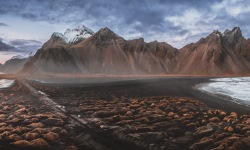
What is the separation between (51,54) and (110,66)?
39.3 metres

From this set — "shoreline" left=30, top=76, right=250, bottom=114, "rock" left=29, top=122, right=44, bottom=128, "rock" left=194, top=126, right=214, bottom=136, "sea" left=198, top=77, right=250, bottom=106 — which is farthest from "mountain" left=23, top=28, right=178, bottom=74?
"rock" left=194, top=126, right=214, bottom=136

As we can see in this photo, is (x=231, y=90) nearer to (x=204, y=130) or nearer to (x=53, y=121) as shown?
(x=204, y=130)

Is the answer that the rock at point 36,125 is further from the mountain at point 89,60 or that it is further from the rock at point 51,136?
the mountain at point 89,60

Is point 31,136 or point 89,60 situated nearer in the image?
point 31,136

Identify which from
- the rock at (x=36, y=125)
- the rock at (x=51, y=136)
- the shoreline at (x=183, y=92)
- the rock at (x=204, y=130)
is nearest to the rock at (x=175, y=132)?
the rock at (x=204, y=130)

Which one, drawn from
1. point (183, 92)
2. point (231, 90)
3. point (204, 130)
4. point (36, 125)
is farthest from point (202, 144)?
point (231, 90)

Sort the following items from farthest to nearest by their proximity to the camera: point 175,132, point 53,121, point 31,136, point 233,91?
point 233,91 < point 53,121 < point 175,132 < point 31,136

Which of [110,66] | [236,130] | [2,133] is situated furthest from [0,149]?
[110,66]

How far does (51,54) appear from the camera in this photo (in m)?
185

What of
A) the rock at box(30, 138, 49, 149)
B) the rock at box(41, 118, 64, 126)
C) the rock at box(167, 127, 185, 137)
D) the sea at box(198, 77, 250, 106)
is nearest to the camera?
the rock at box(30, 138, 49, 149)

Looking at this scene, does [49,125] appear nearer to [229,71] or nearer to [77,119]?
[77,119]

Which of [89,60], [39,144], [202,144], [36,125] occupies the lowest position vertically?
[202,144]

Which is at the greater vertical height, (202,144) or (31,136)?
(31,136)

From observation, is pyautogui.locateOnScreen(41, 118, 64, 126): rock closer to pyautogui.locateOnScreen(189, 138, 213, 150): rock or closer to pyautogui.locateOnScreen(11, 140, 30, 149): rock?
pyautogui.locateOnScreen(11, 140, 30, 149): rock
